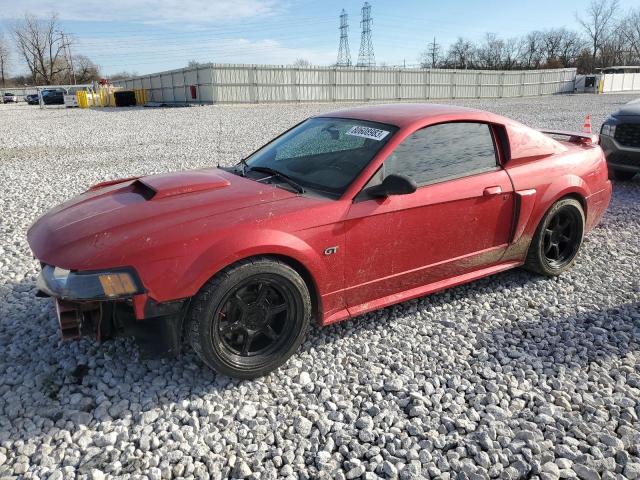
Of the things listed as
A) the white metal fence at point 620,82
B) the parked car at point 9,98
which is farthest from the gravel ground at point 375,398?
the parked car at point 9,98

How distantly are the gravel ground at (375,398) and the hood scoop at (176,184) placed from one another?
100 cm

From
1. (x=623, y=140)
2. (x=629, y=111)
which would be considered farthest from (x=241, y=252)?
(x=629, y=111)

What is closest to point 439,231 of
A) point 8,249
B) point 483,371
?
point 483,371

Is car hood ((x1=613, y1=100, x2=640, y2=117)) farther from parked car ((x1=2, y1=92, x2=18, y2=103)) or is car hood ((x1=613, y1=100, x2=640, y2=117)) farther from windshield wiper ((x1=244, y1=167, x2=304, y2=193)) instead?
parked car ((x1=2, y1=92, x2=18, y2=103))

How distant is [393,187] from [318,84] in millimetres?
32126

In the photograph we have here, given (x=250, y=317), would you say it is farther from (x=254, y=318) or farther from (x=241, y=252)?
(x=241, y=252)

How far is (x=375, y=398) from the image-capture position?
2594 millimetres

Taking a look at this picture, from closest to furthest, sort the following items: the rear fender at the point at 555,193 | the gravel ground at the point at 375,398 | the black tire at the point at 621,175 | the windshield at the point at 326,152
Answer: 1. the gravel ground at the point at 375,398
2. the windshield at the point at 326,152
3. the rear fender at the point at 555,193
4. the black tire at the point at 621,175

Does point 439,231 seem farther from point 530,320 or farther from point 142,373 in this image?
point 142,373

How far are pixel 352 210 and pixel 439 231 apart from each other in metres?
0.73

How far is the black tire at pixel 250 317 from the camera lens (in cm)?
249

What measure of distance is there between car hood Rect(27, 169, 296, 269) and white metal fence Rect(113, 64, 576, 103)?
1133 inches

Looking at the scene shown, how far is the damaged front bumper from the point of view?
2.34 metres

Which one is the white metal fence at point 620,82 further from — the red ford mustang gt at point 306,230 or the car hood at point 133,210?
the car hood at point 133,210
